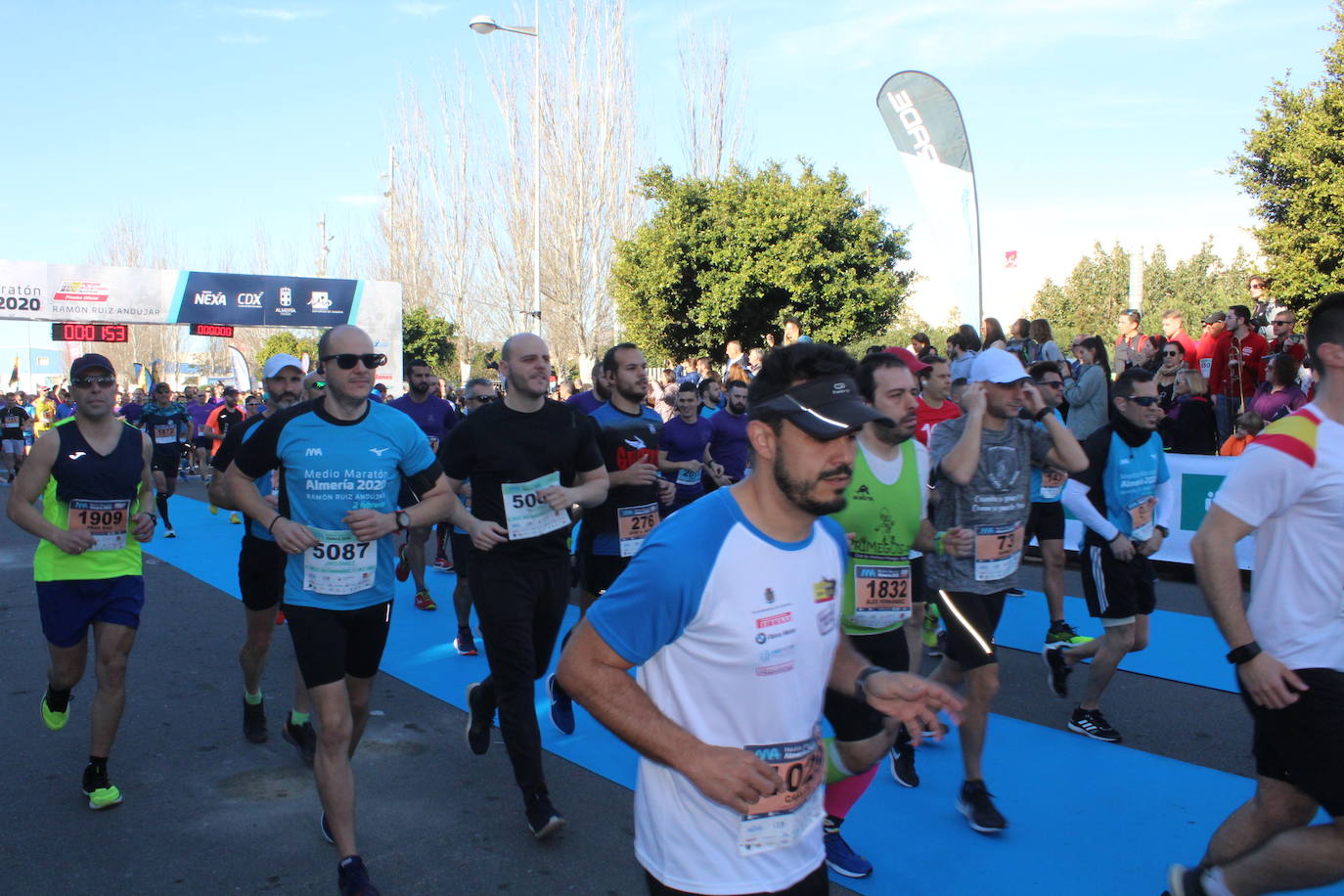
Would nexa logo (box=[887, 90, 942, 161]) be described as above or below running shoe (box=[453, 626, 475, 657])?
→ above

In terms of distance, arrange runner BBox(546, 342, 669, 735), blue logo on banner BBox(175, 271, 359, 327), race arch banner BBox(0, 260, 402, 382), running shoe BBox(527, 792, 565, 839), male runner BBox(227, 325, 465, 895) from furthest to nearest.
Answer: blue logo on banner BBox(175, 271, 359, 327) < race arch banner BBox(0, 260, 402, 382) < runner BBox(546, 342, 669, 735) < running shoe BBox(527, 792, 565, 839) < male runner BBox(227, 325, 465, 895)

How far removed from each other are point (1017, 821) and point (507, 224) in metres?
35.8

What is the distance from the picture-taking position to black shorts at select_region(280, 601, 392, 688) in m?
3.69

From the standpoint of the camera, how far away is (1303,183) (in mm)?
15305

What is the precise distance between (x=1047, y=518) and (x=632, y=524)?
3225 mm

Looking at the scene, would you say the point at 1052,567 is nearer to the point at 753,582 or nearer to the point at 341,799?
the point at 341,799

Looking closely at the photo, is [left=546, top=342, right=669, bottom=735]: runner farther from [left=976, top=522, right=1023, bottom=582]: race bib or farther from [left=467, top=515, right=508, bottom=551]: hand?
[left=976, top=522, right=1023, bottom=582]: race bib

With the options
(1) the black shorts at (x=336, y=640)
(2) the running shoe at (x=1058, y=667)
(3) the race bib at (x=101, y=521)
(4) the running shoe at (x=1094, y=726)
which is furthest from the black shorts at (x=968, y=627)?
(3) the race bib at (x=101, y=521)

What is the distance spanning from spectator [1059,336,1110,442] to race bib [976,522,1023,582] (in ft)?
20.3

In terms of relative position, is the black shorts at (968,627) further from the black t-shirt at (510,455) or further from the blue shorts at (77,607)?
the blue shorts at (77,607)

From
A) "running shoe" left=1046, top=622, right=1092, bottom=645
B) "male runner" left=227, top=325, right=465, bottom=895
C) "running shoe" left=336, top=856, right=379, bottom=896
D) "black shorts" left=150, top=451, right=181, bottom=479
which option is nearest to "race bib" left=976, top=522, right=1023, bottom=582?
"running shoe" left=1046, top=622, right=1092, bottom=645

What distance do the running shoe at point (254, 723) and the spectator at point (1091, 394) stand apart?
312 inches

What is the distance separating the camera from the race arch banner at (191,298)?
934 inches

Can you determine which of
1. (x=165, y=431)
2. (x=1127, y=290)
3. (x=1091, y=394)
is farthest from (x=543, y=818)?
(x=1127, y=290)
